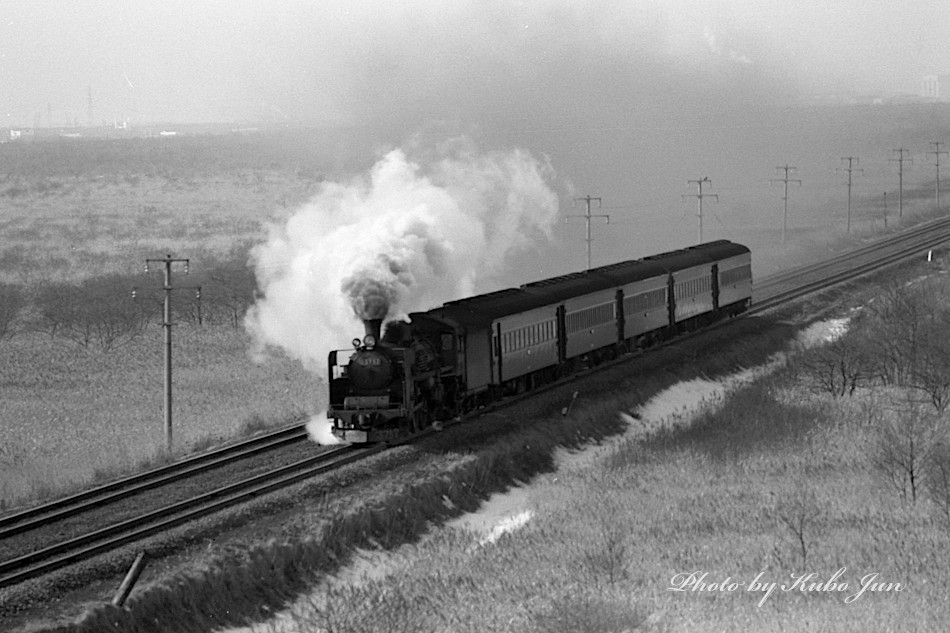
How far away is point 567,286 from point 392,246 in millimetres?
8830

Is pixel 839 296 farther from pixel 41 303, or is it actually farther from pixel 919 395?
pixel 41 303

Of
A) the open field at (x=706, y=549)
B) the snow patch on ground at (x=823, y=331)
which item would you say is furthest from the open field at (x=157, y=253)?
the snow patch on ground at (x=823, y=331)

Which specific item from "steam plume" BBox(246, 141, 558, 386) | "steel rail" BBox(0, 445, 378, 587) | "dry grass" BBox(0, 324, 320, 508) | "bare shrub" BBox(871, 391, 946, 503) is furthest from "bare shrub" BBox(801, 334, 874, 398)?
"steel rail" BBox(0, 445, 378, 587)

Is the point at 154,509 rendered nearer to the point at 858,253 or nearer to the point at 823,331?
the point at 823,331

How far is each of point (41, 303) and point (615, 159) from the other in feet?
303

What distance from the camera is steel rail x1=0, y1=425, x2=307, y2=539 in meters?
24.7

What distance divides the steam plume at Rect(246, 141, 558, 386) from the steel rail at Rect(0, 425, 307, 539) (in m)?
3.80

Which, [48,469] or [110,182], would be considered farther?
[110,182]

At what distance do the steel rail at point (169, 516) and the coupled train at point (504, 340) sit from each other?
3.67ft

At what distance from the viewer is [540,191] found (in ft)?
255

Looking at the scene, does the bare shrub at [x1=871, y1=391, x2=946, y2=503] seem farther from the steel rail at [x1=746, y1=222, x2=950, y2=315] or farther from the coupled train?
the steel rail at [x1=746, y1=222, x2=950, y2=315]

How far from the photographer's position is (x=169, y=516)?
24.3 m

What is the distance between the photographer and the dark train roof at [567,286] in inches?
1271

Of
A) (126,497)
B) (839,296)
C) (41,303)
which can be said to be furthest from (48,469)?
(839,296)
